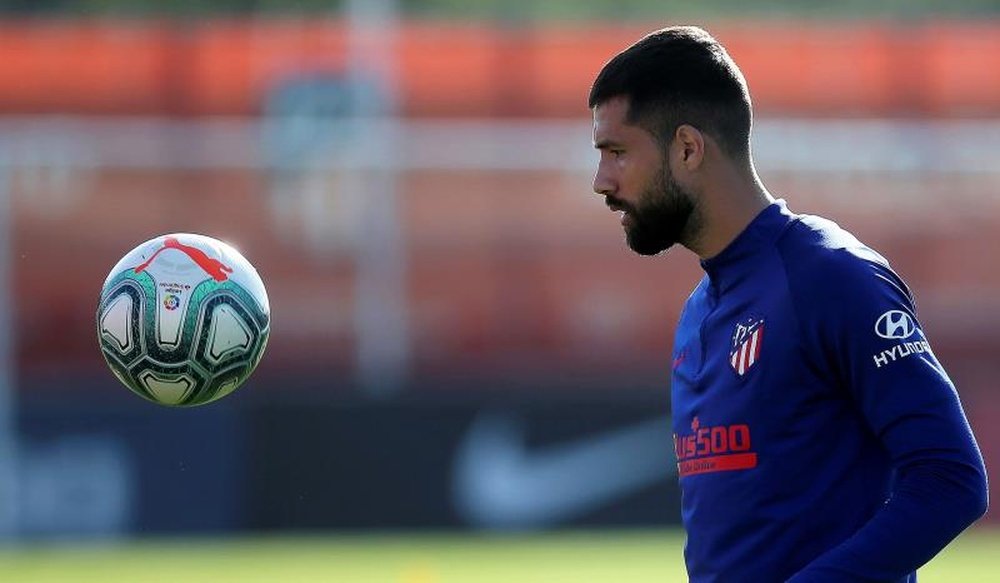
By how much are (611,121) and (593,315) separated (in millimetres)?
17642

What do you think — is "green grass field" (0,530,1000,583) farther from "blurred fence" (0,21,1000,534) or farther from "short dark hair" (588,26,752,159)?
"short dark hair" (588,26,752,159)

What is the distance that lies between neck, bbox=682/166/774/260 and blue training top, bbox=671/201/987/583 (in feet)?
0.09

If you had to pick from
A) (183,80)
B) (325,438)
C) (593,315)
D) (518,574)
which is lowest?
(518,574)

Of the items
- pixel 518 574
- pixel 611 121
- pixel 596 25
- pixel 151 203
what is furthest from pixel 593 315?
pixel 611 121

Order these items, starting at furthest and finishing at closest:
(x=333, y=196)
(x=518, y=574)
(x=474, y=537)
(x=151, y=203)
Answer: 1. (x=151, y=203)
2. (x=333, y=196)
3. (x=474, y=537)
4. (x=518, y=574)

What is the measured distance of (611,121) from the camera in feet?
13.1

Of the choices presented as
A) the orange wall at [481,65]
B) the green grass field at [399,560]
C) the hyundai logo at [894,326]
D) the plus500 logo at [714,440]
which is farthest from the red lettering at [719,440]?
the orange wall at [481,65]

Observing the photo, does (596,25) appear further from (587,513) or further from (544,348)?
(587,513)

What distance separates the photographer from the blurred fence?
1480 cm

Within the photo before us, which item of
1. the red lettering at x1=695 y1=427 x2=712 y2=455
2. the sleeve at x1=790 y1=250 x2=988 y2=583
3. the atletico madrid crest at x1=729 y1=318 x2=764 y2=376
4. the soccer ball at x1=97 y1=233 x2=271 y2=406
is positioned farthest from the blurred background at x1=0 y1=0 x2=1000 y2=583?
the sleeve at x1=790 y1=250 x2=988 y2=583

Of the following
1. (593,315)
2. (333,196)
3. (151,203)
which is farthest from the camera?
(593,315)

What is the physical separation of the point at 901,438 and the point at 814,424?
238 mm

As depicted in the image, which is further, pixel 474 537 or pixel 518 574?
pixel 474 537

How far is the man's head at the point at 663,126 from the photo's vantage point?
3967 mm
